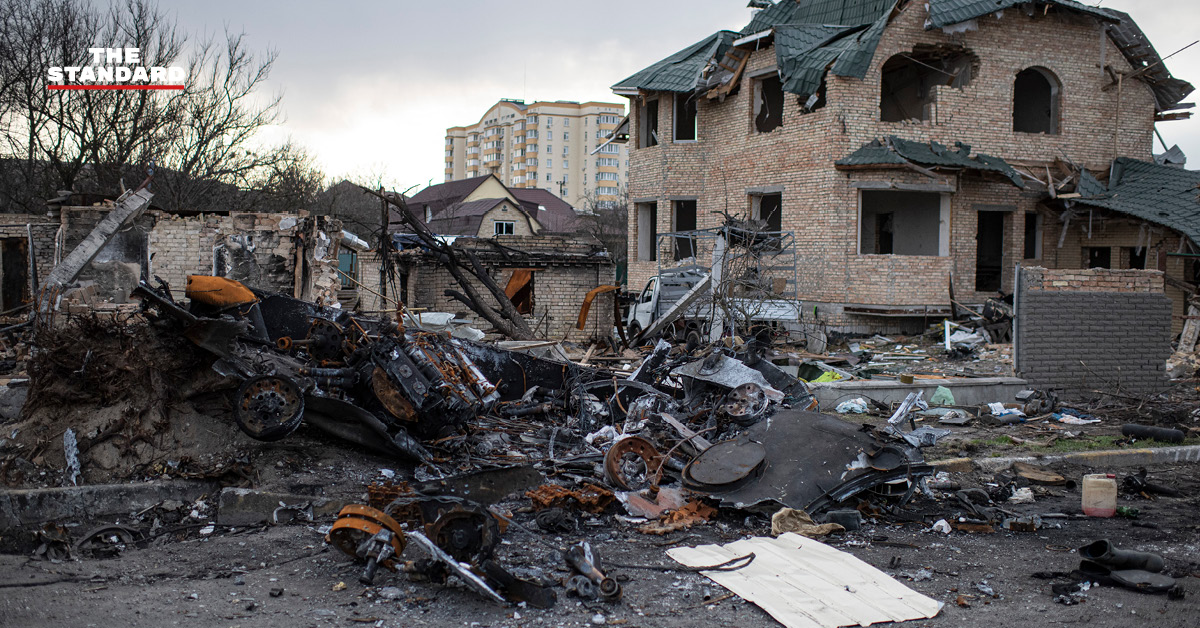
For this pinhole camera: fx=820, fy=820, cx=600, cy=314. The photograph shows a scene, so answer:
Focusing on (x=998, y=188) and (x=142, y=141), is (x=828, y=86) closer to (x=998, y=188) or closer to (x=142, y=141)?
(x=998, y=188)

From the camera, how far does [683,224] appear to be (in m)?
25.2

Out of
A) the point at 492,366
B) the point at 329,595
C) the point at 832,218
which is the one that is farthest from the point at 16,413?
the point at 832,218

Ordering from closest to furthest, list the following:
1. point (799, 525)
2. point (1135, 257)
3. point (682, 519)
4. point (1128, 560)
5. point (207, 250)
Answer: point (1128, 560)
point (799, 525)
point (682, 519)
point (207, 250)
point (1135, 257)

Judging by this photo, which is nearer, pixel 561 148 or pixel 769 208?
pixel 769 208

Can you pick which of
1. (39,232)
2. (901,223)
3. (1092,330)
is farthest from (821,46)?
(39,232)

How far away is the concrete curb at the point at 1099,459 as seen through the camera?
7.86 m

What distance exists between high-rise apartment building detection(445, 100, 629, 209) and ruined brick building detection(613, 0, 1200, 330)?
74.5 metres

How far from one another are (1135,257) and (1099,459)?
47.9ft

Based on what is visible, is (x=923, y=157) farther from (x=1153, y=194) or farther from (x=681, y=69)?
(x=681, y=69)

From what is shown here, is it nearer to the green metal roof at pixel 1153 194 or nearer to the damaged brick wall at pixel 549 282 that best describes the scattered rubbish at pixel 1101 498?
the green metal roof at pixel 1153 194

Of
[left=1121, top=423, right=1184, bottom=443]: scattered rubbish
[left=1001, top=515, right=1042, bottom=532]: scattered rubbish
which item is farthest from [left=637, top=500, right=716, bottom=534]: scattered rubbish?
[left=1121, top=423, right=1184, bottom=443]: scattered rubbish

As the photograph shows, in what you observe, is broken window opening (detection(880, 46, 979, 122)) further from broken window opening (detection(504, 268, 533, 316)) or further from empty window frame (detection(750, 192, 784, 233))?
broken window opening (detection(504, 268, 533, 316))

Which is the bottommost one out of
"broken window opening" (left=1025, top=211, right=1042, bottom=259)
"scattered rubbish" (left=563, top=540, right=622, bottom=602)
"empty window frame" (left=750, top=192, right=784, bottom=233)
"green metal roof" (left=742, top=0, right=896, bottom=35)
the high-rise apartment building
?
"scattered rubbish" (left=563, top=540, right=622, bottom=602)

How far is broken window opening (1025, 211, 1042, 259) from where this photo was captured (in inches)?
824
